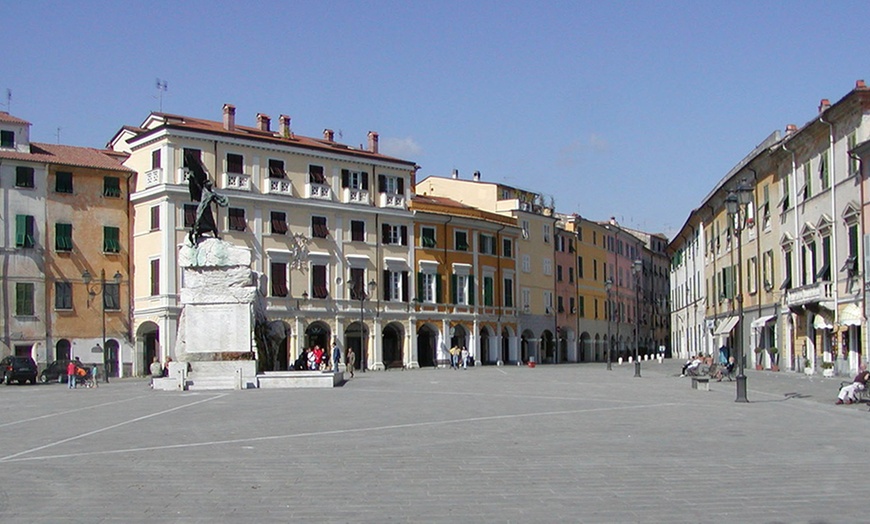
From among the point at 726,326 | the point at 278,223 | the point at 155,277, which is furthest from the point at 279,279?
the point at 726,326

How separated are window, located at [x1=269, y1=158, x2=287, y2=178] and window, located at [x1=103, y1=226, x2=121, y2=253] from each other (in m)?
9.89

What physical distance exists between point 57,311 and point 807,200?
40.2m

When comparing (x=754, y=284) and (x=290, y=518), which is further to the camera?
(x=754, y=284)

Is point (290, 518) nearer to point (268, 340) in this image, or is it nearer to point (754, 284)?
point (268, 340)

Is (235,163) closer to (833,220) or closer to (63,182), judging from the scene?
(63,182)

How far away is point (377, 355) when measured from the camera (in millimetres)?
68562

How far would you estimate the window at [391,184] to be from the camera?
235ft

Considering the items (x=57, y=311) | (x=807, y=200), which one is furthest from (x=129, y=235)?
(x=807, y=200)

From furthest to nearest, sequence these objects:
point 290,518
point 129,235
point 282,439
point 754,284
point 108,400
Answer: point 129,235, point 754,284, point 108,400, point 282,439, point 290,518

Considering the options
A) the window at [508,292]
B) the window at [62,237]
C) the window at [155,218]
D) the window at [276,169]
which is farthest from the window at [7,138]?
the window at [508,292]

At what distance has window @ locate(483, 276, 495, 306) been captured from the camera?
7820 centimetres

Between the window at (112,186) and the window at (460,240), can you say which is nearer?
the window at (112,186)

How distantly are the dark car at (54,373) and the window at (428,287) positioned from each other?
25.6 m

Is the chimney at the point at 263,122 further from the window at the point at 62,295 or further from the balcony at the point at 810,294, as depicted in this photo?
the balcony at the point at 810,294
